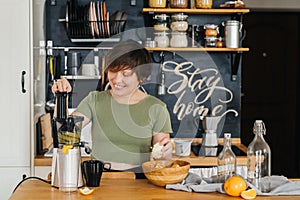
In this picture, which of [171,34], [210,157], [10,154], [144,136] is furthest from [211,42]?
[10,154]

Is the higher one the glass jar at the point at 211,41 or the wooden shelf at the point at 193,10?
the wooden shelf at the point at 193,10

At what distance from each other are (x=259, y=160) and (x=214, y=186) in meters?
0.23

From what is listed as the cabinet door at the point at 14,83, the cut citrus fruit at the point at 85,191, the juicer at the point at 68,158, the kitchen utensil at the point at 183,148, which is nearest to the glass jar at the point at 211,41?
the kitchen utensil at the point at 183,148

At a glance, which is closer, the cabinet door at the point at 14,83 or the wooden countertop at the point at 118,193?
the wooden countertop at the point at 118,193

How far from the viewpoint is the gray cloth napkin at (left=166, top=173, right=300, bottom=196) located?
91.1 inches

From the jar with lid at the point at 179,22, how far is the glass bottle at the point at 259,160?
76.1 inches

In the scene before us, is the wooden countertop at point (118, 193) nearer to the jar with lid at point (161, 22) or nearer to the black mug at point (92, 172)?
the black mug at point (92, 172)

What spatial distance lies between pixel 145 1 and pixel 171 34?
352 mm

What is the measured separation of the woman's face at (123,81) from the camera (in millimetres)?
3049

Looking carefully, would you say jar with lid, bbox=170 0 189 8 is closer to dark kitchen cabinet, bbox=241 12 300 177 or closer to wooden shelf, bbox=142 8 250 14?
wooden shelf, bbox=142 8 250 14

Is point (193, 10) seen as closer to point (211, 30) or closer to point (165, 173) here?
point (211, 30)

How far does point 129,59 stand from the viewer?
3.00 metres

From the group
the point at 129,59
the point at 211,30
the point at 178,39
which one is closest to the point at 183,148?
the point at 178,39

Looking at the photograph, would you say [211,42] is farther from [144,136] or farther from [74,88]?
[144,136]
